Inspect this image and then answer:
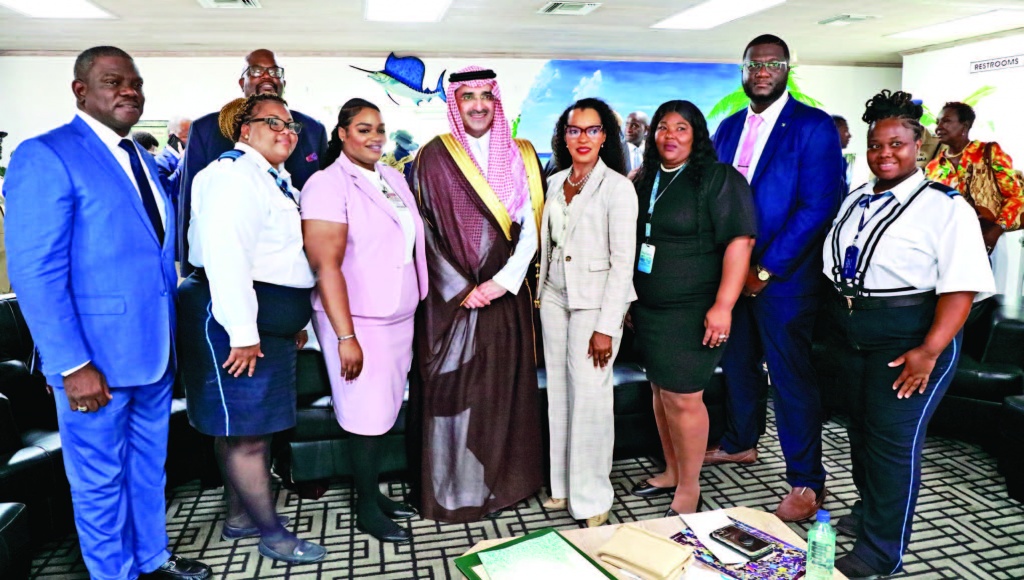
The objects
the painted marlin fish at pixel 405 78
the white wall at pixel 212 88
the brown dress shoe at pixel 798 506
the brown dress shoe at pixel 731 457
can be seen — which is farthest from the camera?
the painted marlin fish at pixel 405 78

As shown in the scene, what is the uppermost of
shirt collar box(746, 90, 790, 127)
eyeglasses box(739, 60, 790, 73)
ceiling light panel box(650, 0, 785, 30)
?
ceiling light panel box(650, 0, 785, 30)

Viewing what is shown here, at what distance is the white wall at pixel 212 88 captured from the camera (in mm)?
8461

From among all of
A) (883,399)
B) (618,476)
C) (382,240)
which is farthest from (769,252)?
(382,240)

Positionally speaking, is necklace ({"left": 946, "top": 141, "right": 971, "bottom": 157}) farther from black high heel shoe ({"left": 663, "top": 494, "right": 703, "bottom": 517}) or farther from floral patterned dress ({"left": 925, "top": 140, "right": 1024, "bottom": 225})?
black high heel shoe ({"left": 663, "top": 494, "right": 703, "bottom": 517})

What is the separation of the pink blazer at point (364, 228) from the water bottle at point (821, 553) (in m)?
1.57

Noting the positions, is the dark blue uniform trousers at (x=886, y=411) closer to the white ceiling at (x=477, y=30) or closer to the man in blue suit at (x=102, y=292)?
the man in blue suit at (x=102, y=292)

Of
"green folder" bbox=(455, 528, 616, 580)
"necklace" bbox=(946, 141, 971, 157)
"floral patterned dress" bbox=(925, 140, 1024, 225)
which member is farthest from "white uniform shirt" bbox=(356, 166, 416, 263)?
"necklace" bbox=(946, 141, 971, 157)

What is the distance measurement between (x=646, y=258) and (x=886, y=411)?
964mm

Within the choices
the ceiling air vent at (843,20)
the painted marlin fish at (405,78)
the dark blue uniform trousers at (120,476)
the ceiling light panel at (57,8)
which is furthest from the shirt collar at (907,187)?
the painted marlin fish at (405,78)

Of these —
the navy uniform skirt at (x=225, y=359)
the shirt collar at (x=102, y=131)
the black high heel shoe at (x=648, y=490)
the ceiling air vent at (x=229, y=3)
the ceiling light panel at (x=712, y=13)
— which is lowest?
the black high heel shoe at (x=648, y=490)

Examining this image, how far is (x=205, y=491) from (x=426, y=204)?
1712 millimetres

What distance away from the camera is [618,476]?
3.31 meters

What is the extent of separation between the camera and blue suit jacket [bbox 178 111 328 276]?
2.48 meters

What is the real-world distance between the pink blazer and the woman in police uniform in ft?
5.10
